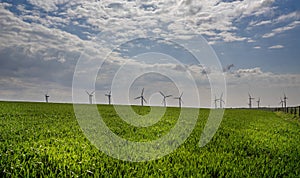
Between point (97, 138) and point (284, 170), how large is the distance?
736cm

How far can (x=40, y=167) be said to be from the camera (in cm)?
754

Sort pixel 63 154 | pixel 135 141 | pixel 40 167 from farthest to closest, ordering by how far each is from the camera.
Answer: pixel 135 141
pixel 63 154
pixel 40 167

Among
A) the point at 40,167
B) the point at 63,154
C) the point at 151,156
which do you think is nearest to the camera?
the point at 40,167

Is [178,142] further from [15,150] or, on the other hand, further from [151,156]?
[15,150]

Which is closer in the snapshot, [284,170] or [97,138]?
[284,170]

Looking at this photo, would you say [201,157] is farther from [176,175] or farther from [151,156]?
[176,175]

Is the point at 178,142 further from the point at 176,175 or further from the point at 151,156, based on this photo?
the point at 176,175

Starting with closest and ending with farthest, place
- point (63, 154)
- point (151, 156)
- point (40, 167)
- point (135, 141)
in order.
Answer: point (40, 167)
point (63, 154)
point (151, 156)
point (135, 141)

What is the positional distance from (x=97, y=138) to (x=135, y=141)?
1730 mm

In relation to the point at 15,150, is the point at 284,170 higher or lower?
lower

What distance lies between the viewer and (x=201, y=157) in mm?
9938

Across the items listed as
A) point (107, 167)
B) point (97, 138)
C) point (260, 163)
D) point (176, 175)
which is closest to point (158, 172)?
point (176, 175)

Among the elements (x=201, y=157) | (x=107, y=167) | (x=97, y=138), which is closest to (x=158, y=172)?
(x=107, y=167)

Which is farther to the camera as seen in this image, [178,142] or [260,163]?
[178,142]
